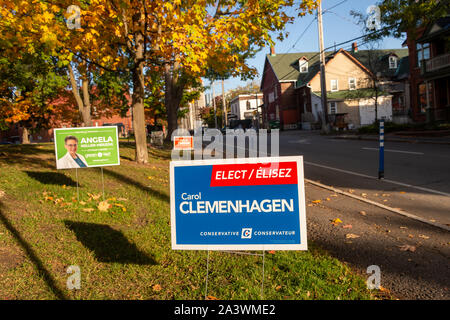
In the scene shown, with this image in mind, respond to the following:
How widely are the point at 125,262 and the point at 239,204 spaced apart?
1.89 meters

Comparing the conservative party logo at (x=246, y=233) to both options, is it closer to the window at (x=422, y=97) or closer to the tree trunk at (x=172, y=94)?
the tree trunk at (x=172, y=94)

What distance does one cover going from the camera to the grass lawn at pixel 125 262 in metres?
3.74

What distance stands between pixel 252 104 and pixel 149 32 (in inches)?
3110

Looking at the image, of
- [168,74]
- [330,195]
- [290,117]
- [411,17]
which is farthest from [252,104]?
[330,195]

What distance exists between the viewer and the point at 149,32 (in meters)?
11.9

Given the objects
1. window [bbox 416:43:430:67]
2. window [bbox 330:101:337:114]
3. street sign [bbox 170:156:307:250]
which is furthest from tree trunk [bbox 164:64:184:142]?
window [bbox 330:101:337:114]

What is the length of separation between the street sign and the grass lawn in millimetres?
582

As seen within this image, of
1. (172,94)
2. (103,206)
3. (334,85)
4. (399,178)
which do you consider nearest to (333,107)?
(334,85)

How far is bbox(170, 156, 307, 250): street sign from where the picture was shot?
3.43 meters

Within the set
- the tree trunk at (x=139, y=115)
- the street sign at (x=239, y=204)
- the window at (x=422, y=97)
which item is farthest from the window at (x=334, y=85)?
the street sign at (x=239, y=204)

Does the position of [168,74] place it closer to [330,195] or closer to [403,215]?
[330,195]

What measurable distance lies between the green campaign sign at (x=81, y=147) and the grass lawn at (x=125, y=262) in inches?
31.5

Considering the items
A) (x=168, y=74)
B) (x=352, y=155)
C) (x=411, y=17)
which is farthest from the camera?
(x=168, y=74)

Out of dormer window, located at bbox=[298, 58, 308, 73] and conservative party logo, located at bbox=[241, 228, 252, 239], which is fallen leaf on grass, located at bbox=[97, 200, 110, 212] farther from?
dormer window, located at bbox=[298, 58, 308, 73]
